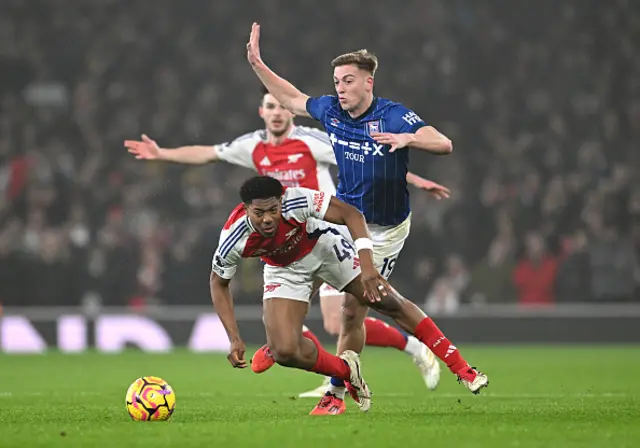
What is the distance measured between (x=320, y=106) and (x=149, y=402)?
7.50 ft

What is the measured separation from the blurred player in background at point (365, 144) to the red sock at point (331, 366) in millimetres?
270

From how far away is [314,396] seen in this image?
872 cm

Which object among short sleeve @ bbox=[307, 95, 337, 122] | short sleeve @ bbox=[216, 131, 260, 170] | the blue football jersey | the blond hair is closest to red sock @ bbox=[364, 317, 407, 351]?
the blue football jersey

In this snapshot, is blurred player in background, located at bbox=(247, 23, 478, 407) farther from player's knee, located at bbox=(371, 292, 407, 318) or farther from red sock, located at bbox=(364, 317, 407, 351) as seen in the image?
red sock, located at bbox=(364, 317, 407, 351)

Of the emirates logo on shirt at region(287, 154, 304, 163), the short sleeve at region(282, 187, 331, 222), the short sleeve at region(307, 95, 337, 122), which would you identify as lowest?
the short sleeve at region(282, 187, 331, 222)

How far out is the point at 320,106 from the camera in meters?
7.75

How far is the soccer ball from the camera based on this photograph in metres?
6.68

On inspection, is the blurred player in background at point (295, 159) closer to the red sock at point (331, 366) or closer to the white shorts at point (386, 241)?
the white shorts at point (386, 241)

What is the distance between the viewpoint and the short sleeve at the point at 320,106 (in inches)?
304

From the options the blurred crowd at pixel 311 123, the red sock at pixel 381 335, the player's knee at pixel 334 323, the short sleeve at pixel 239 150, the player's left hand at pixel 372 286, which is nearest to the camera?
the player's left hand at pixel 372 286

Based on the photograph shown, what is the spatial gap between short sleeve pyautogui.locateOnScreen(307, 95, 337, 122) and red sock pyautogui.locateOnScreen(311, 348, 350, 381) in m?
1.59

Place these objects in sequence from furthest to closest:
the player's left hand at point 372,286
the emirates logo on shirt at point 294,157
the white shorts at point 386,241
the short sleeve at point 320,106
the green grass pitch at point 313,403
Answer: the emirates logo on shirt at point 294,157 → the white shorts at point 386,241 → the short sleeve at point 320,106 → the player's left hand at point 372,286 → the green grass pitch at point 313,403

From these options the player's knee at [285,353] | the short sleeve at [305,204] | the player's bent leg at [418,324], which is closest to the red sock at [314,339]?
the player's knee at [285,353]

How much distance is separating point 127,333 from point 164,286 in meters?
0.79
